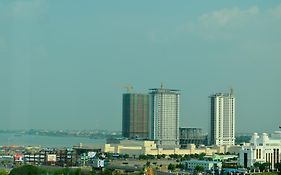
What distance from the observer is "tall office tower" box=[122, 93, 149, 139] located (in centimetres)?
2084

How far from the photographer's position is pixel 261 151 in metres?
12.2

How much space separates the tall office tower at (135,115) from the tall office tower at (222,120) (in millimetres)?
2627

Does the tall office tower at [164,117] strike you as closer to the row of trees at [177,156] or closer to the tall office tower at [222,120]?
the tall office tower at [222,120]

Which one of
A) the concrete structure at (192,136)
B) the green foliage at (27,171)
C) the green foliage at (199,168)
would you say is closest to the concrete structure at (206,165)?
the green foliage at (199,168)

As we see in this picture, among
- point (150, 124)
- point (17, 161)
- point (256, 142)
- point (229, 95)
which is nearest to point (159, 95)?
point (150, 124)

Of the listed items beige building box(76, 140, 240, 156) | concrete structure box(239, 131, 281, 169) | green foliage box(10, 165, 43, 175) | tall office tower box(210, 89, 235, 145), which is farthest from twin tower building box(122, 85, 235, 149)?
green foliage box(10, 165, 43, 175)


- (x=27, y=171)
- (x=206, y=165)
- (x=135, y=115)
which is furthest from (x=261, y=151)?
(x=135, y=115)

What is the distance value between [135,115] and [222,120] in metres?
3.48

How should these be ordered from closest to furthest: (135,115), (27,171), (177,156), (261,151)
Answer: (27,171) → (261,151) → (177,156) → (135,115)

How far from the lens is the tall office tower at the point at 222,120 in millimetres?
18875

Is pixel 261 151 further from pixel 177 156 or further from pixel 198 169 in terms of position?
pixel 177 156

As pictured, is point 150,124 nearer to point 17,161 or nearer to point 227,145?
point 227,145

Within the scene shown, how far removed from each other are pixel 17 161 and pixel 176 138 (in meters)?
7.86

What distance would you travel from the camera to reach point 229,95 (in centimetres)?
1928
